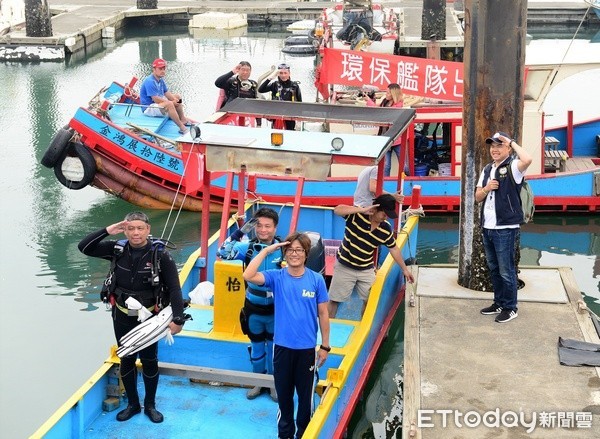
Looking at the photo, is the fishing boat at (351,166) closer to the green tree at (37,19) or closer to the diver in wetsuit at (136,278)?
the diver in wetsuit at (136,278)

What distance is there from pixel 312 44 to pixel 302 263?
24063mm

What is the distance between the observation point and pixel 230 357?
8.02m

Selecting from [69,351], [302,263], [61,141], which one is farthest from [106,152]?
[302,263]

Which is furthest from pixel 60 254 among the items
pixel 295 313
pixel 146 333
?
pixel 295 313

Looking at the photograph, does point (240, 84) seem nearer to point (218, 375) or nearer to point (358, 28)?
point (218, 375)

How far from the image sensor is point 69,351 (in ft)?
32.9

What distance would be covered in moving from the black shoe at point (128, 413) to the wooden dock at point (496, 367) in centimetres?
201

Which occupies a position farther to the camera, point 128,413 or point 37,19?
point 37,19

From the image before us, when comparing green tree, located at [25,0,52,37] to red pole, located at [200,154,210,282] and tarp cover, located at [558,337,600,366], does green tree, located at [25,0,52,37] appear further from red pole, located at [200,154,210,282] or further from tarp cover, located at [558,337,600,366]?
tarp cover, located at [558,337,600,366]

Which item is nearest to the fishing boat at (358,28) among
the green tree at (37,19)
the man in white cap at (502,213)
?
the green tree at (37,19)

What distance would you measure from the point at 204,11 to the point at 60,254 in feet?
88.2

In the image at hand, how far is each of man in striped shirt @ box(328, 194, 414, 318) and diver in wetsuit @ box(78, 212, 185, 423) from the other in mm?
1901

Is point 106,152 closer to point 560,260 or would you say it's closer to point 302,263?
point 560,260

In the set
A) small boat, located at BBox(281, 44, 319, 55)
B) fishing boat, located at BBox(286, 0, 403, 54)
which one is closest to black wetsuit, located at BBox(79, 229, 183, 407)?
fishing boat, located at BBox(286, 0, 403, 54)
